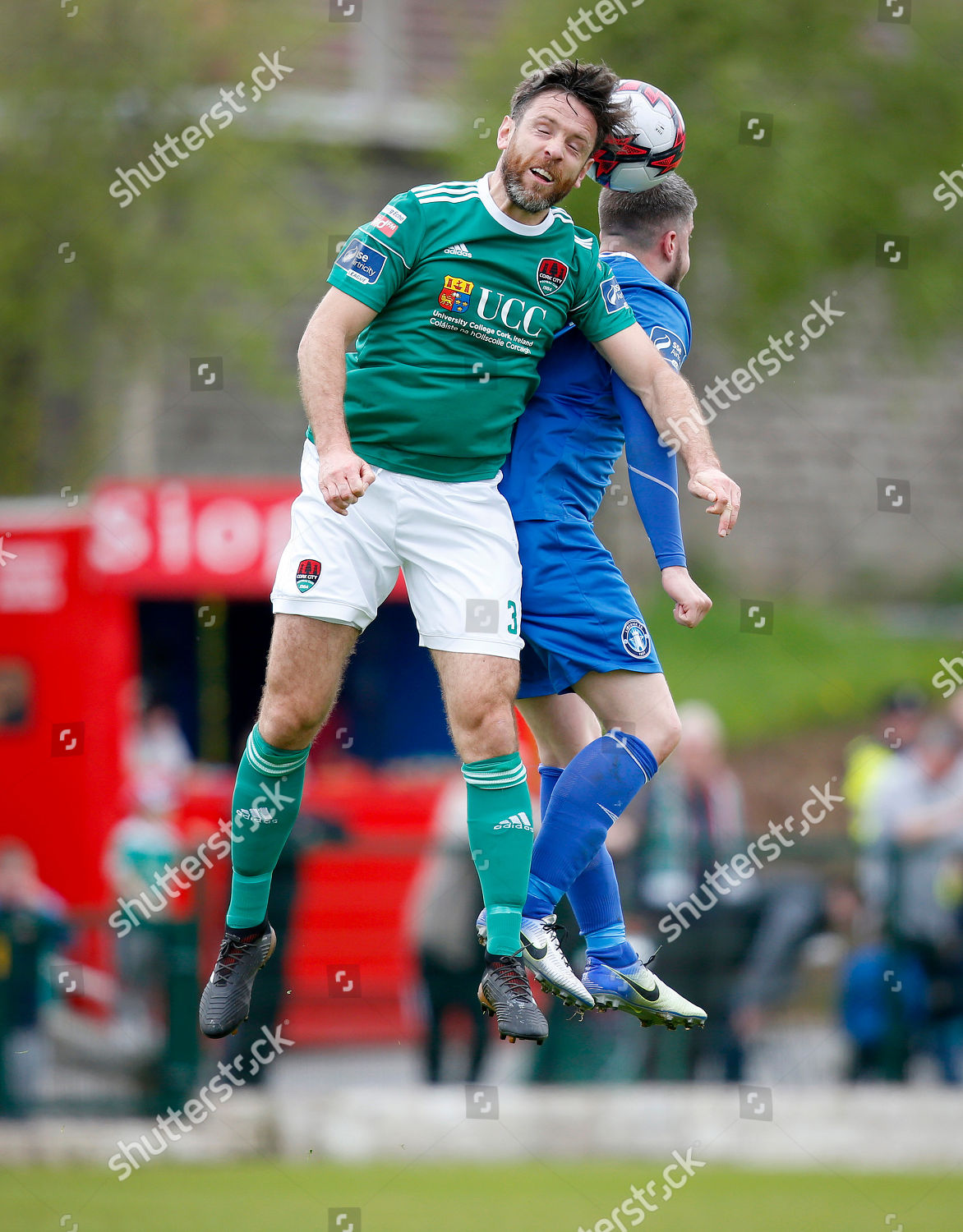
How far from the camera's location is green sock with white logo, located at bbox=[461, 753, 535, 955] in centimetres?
491

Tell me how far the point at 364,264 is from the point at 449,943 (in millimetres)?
7135

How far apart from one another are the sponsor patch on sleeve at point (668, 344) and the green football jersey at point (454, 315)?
0.40 ft

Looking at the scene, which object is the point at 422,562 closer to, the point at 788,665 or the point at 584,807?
the point at 584,807

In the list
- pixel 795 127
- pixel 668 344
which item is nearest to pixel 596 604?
pixel 668 344

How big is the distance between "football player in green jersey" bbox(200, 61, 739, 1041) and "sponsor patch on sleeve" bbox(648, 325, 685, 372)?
10cm

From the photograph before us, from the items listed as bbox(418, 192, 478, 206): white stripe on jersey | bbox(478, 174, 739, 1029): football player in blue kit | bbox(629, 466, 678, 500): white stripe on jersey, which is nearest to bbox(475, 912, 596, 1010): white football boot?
bbox(478, 174, 739, 1029): football player in blue kit

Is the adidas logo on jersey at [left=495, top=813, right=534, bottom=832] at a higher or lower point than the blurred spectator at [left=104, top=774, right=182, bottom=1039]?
higher

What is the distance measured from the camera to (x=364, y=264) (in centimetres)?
476

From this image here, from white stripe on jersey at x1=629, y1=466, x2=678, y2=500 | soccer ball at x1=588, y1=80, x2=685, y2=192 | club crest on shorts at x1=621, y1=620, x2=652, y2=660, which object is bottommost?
club crest on shorts at x1=621, y1=620, x2=652, y2=660

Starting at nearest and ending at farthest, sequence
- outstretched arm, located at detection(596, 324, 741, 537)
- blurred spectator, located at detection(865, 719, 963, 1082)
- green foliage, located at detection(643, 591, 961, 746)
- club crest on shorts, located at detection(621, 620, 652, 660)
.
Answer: outstretched arm, located at detection(596, 324, 741, 537) < club crest on shorts, located at detection(621, 620, 652, 660) < blurred spectator, located at detection(865, 719, 963, 1082) < green foliage, located at detection(643, 591, 961, 746)

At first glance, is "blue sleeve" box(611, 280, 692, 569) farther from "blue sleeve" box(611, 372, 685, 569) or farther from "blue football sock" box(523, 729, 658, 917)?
"blue football sock" box(523, 729, 658, 917)

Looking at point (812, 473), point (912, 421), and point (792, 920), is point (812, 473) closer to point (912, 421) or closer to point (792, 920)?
point (912, 421)

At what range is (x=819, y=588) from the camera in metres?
26.5

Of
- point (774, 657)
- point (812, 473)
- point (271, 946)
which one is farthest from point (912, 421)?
point (271, 946)
